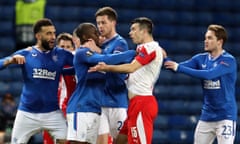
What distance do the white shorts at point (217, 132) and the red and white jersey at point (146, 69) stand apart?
98cm

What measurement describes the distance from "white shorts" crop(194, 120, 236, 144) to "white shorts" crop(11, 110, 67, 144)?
1.44 metres

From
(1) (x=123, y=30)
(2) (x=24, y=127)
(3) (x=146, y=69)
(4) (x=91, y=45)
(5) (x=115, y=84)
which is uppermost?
(4) (x=91, y=45)

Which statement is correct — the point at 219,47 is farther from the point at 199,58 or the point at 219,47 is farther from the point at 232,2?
the point at 232,2

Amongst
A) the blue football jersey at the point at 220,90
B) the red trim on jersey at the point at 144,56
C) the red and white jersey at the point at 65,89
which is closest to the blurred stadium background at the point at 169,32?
the red and white jersey at the point at 65,89

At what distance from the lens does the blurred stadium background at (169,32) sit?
42.1 ft

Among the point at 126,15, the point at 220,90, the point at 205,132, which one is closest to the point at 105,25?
the point at 220,90

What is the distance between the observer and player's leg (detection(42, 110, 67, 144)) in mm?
7911

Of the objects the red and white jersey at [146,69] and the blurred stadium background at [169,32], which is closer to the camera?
the red and white jersey at [146,69]

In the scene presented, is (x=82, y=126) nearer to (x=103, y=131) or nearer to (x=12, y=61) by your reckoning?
(x=103, y=131)

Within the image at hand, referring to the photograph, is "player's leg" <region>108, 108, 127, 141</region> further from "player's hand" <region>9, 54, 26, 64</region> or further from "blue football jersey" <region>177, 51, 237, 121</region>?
"player's hand" <region>9, 54, 26, 64</region>

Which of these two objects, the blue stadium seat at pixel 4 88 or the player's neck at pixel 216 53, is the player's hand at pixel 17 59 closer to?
the player's neck at pixel 216 53

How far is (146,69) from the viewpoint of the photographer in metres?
7.66

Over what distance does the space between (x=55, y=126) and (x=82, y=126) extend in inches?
22.9

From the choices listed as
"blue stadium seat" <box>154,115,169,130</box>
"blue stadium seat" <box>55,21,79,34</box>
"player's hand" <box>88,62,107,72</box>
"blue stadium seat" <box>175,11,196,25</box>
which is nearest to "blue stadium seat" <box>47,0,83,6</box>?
"blue stadium seat" <box>55,21,79,34</box>
